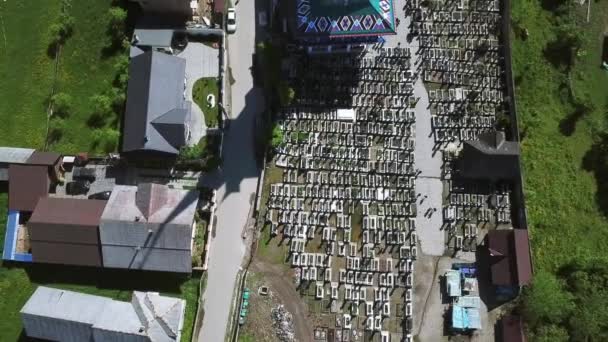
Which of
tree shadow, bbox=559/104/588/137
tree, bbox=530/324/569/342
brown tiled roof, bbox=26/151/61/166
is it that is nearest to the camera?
tree, bbox=530/324/569/342

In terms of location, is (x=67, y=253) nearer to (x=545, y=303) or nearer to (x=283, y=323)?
(x=283, y=323)

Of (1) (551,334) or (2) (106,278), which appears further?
(2) (106,278)

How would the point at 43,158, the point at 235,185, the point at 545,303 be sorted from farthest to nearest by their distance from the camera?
the point at 235,185 → the point at 43,158 → the point at 545,303

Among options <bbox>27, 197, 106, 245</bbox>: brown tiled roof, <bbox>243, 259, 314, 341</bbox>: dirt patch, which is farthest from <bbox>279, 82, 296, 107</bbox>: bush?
<bbox>27, 197, 106, 245</bbox>: brown tiled roof

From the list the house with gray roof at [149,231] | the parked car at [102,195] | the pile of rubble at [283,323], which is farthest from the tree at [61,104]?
the pile of rubble at [283,323]

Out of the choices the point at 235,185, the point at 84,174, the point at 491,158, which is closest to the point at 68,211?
the point at 84,174

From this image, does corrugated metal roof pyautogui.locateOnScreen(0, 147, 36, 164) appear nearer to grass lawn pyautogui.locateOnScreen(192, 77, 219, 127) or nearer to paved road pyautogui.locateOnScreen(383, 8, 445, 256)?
grass lawn pyautogui.locateOnScreen(192, 77, 219, 127)
